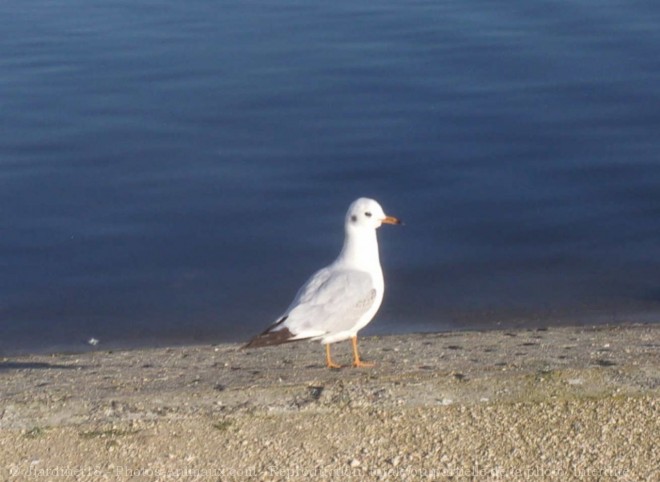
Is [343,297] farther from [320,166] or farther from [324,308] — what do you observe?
[320,166]

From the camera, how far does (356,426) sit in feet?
18.0

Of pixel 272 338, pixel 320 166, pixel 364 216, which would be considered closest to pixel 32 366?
pixel 272 338

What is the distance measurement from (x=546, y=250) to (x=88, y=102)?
22.2ft

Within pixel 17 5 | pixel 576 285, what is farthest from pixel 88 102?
pixel 576 285

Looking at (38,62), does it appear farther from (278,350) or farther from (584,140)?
(278,350)

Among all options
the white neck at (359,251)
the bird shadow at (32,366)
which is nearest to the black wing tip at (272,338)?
the white neck at (359,251)

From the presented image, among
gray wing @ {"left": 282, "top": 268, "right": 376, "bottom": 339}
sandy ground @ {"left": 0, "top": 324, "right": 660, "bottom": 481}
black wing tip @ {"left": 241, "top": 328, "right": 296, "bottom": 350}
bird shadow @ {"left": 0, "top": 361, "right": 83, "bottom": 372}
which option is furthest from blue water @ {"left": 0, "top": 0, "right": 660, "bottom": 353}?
sandy ground @ {"left": 0, "top": 324, "right": 660, "bottom": 481}

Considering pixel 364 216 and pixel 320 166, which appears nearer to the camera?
pixel 364 216

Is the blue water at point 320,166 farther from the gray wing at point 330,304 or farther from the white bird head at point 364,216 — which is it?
the gray wing at point 330,304

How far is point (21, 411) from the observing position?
580cm

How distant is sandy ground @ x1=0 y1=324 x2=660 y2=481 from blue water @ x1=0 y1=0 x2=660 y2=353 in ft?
13.4

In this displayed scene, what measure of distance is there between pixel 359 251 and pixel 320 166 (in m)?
6.22

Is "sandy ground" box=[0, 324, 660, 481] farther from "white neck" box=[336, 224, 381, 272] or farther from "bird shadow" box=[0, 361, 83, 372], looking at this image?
"bird shadow" box=[0, 361, 83, 372]

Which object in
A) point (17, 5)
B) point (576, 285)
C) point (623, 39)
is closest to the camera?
point (576, 285)
